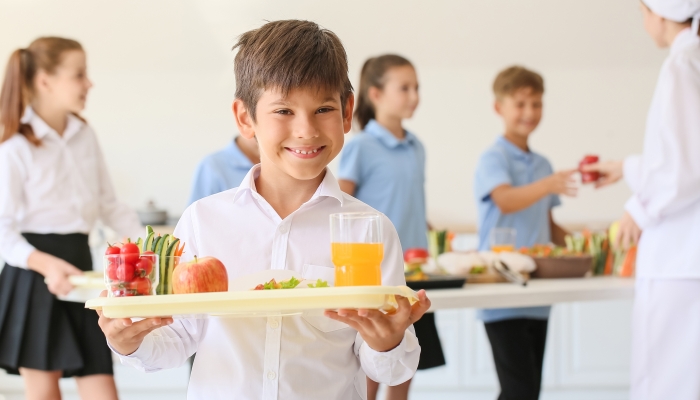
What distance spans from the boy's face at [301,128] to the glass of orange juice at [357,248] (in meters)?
0.12

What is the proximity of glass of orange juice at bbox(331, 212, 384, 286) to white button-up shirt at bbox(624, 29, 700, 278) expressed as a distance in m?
1.17

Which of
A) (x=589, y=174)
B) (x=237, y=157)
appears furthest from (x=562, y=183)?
(x=237, y=157)

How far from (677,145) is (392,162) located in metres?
0.95

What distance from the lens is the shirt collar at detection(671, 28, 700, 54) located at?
80.4 inches

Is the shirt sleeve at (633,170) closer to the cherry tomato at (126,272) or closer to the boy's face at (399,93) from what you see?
the boy's face at (399,93)

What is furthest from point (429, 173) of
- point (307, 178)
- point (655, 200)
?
point (307, 178)

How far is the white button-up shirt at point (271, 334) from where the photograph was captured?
1.17 metres

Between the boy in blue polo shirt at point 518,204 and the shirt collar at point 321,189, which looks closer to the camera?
the shirt collar at point 321,189

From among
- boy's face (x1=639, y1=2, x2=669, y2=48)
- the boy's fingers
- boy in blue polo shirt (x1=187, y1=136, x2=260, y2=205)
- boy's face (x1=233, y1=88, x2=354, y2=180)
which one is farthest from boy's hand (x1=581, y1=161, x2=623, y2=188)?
boy's face (x1=233, y1=88, x2=354, y2=180)

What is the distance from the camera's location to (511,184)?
9.41 ft

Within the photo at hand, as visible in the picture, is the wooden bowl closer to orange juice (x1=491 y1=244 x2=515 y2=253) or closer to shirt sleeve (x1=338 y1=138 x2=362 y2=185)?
orange juice (x1=491 y1=244 x2=515 y2=253)

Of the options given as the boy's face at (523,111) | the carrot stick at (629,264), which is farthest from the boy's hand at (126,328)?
the boy's face at (523,111)

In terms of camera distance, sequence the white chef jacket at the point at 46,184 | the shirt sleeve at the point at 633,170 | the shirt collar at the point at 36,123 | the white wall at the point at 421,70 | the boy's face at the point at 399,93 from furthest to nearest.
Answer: the white wall at the point at 421,70 → the boy's face at the point at 399,93 → the shirt collar at the point at 36,123 → the white chef jacket at the point at 46,184 → the shirt sleeve at the point at 633,170

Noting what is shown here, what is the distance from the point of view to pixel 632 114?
15.4 ft
